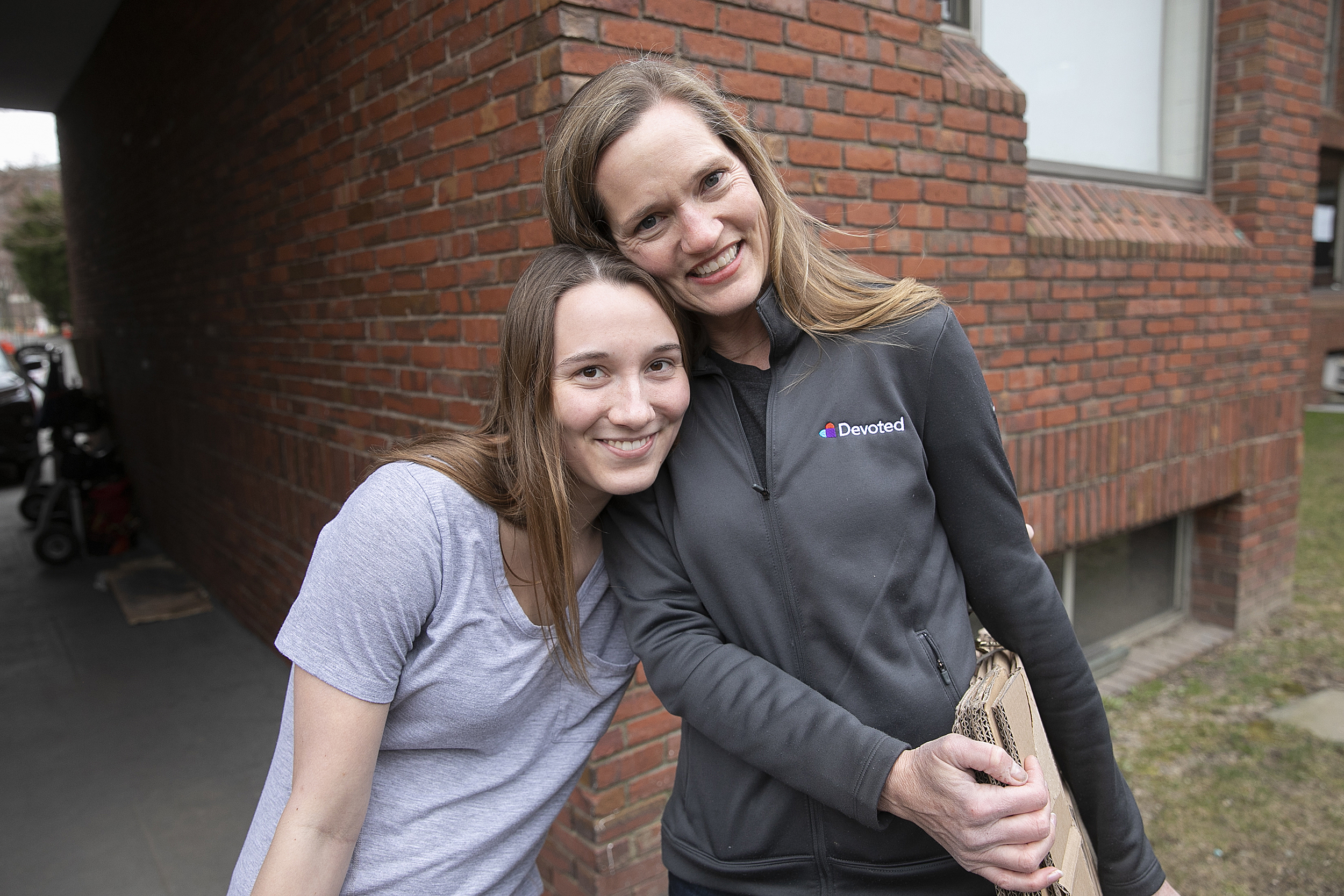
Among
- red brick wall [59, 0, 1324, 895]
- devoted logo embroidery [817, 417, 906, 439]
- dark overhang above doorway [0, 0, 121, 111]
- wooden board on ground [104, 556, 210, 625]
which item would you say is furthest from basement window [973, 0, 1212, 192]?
dark overhang above doorway [0, 0, 121, 111]

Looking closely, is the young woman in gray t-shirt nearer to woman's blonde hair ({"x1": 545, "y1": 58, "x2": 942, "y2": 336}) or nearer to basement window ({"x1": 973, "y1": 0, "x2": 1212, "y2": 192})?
woman's blonde hair ({"x1": 545, "y1": 58, "x2": 942, "y2": 336})

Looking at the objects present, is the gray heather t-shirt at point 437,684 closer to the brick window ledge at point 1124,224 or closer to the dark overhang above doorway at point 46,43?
the brick window ledge at point 1124,224

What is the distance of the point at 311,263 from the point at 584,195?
2818 millimetres

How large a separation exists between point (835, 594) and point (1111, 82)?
4188 mm

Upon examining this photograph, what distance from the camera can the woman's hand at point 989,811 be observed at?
1083 millimetres

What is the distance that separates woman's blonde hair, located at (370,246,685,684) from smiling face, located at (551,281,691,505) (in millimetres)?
17

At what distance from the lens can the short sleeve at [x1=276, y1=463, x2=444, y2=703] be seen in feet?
4.07

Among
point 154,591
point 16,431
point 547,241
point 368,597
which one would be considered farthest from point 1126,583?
point 16,431

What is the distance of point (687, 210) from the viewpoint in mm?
1365

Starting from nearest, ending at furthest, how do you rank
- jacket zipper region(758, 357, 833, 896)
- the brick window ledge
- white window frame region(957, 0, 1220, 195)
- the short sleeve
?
the short sleeve < jacket zipper region(758, 357, 833, 896) < the brick window ledge < white window frame region(957, 0, 1220, 195)

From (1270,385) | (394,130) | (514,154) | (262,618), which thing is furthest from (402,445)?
(1270,385)

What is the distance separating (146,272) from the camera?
6727 mm

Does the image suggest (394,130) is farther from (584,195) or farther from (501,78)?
(584,195)

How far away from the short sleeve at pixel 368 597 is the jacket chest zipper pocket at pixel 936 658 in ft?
2.38
